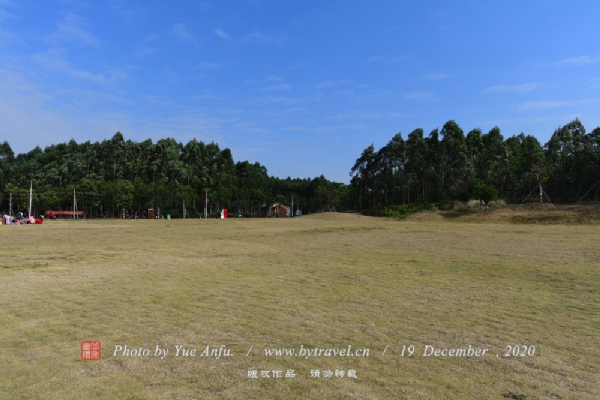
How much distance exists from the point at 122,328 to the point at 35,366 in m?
1.33

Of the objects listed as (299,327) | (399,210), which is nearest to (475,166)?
(399,210)

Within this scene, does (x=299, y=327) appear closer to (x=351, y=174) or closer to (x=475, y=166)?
(x=475, y=166)

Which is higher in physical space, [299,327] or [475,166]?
[475,166]

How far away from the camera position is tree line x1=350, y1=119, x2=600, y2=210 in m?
56.2

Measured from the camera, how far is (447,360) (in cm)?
428

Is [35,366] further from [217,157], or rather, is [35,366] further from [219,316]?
[217,157]

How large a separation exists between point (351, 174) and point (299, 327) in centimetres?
8003

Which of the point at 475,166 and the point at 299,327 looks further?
the point at 475,166

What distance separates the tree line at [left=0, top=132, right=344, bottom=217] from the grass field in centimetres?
6393

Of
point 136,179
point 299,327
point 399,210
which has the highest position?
point 136,179

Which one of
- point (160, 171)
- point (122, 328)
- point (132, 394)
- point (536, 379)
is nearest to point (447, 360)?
point (536, 379)

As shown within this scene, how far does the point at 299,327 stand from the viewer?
5434 mm

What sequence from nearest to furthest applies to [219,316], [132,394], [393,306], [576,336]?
[132,394] < [576,336] < [219,316] < [393,306]

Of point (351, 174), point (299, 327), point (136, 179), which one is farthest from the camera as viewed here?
point (351, 174)
